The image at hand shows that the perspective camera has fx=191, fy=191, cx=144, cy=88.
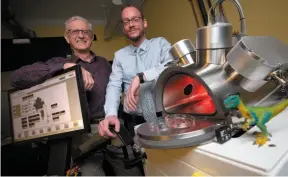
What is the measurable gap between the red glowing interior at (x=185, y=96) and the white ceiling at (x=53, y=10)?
8.35 ft

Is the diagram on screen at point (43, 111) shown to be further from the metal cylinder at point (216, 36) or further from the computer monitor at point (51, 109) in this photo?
the metal cylinder at point (216, 36)

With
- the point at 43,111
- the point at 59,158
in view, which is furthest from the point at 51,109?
the point at 59,158

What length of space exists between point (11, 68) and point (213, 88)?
10.8ft

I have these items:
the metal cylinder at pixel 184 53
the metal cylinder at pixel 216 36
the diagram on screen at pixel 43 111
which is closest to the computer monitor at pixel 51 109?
the diagram on screen at pixel 43 111

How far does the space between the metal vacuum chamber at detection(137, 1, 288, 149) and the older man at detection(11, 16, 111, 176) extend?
1.77 feet

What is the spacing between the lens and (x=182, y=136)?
52cm

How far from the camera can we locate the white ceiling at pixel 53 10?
110 inches

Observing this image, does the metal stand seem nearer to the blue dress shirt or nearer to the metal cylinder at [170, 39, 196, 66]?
the blue dress shirt

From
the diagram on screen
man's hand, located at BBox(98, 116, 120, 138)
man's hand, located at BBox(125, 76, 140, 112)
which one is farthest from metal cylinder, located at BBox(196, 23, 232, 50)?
the diagram on screen

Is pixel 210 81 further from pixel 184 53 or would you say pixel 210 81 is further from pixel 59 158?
pixel 59 158

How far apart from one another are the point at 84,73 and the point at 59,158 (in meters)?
0.44

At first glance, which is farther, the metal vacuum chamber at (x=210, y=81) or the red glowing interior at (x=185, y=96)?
the red glowing interior at (x=185, y=96)

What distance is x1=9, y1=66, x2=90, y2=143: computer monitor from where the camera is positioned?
0.85 m

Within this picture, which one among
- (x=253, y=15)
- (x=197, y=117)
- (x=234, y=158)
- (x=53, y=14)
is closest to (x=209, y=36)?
(x=197, y=117)
